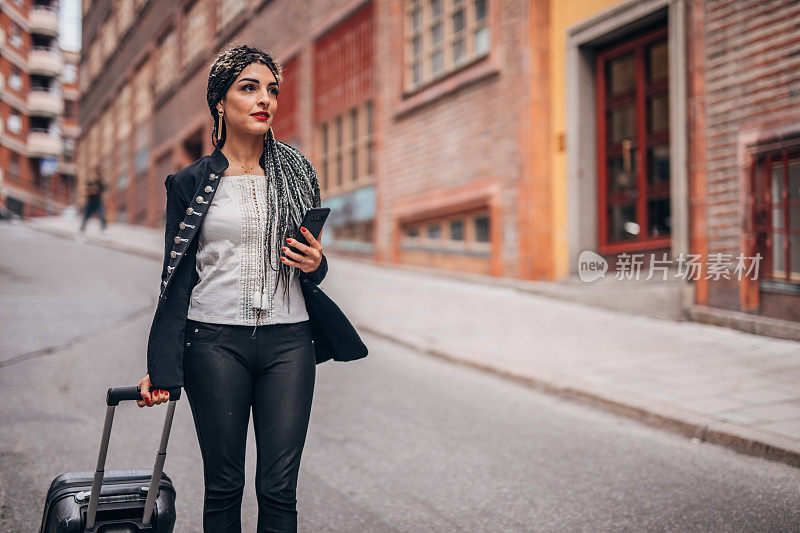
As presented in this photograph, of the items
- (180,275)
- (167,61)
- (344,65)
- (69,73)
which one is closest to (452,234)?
(344,65)

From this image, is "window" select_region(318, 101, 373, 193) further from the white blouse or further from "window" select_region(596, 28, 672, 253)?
the white blouse

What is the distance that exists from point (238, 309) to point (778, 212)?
291 inches

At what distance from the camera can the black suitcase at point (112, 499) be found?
249 cm

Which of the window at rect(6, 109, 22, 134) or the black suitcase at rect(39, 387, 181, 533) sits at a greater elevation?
the window at rect(6, 109, 22, 134)

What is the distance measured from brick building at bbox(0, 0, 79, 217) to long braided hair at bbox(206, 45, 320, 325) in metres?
50.3

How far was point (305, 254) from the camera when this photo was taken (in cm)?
254

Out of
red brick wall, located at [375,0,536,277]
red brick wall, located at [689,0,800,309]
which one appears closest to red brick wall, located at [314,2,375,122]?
red brick wall, located at [375,0,536,277]

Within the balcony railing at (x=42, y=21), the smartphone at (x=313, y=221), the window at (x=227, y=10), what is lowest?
the smartphone at (x=313, y=221)

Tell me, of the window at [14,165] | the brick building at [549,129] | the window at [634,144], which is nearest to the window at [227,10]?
the brick building at [549,129]

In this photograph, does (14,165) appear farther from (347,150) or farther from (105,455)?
(105,455)

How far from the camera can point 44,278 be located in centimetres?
1258

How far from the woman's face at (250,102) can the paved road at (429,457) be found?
201cm

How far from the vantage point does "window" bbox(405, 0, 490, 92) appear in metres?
13.1

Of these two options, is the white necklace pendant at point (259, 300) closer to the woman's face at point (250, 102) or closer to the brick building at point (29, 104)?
the woman's face at point (250, 102)
